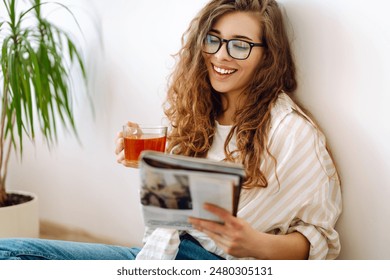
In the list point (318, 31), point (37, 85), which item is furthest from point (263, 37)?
point (37, 85)

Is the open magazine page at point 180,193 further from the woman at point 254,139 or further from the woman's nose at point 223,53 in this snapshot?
the woman's nose at point 223,53

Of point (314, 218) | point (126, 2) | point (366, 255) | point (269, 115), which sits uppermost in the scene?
point (126, 2)

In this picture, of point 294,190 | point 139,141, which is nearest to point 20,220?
point 139,141

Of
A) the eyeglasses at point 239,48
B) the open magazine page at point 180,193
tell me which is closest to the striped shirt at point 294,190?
the eyeglasses at point 239,48

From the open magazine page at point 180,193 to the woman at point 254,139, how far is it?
0.96 ft

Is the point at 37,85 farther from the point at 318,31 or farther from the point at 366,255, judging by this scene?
the point at 366,255

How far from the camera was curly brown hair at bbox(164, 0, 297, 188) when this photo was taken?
1.58 meters

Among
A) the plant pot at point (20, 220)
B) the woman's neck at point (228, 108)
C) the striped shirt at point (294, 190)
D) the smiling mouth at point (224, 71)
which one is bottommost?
the plant pot at point (20, 220)

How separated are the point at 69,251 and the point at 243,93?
749 mm

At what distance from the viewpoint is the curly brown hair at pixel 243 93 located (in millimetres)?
1584

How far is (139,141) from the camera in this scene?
1.48m

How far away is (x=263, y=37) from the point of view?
1.64 m

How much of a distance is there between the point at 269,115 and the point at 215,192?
0.56 meters

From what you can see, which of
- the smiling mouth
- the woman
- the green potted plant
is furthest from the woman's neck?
the green potted plant
